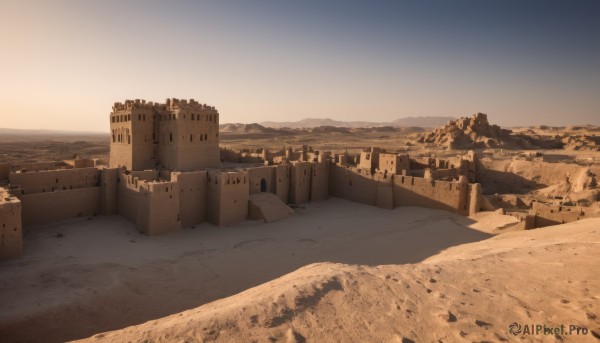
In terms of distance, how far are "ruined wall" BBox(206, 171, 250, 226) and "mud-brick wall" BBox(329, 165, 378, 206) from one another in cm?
909

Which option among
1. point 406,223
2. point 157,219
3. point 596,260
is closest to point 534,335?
point 596,260

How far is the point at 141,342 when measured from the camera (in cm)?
712

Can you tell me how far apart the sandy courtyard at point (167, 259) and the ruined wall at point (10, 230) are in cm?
62

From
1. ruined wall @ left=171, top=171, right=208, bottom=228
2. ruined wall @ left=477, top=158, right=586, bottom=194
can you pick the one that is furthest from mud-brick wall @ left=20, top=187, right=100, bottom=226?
ruined wall @ left=477, top=158, right=586, bottom=194

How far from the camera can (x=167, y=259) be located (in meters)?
17.1

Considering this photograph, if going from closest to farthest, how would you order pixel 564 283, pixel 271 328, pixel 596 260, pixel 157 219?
pixel 271 328 < pixel 564 283 < pixel 596 260 < pixel 157 219

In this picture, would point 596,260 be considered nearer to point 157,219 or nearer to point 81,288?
point 81,288

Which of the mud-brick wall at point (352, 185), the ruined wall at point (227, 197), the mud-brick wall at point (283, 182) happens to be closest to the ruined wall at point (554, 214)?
the mud-brick wall at point (352, 185)

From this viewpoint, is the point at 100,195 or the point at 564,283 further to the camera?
the point at 100,195

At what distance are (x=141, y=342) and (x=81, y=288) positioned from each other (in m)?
8.22

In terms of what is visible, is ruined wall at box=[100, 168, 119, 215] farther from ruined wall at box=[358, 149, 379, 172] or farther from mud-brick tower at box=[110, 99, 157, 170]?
ruined wall at box=[358, 149, 379, 172]

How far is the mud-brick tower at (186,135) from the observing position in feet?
87.7

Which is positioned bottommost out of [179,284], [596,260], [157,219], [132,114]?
[179,284]

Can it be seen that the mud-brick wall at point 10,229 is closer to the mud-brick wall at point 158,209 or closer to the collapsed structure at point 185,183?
the collapsed structure at point 185,183
